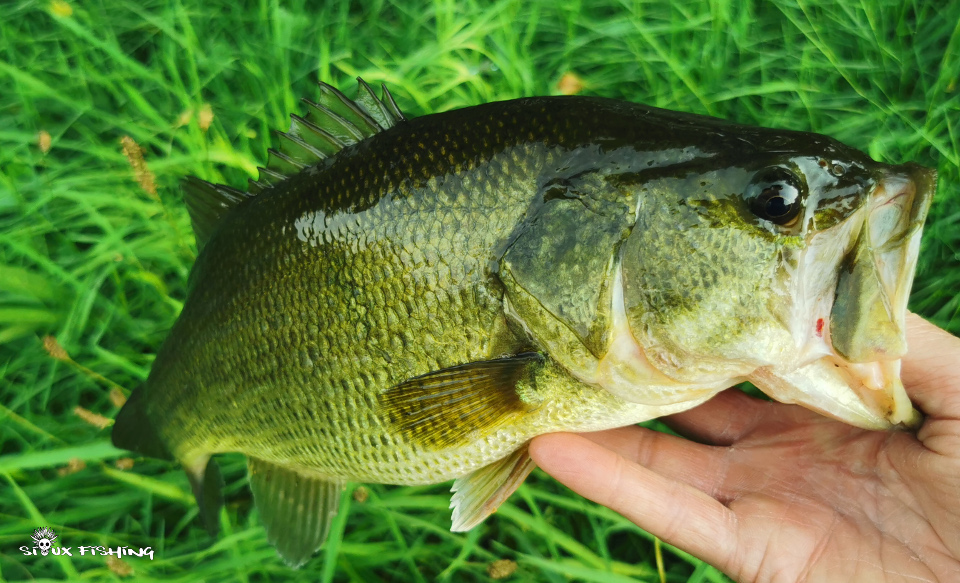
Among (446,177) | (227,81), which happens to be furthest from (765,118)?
(227,81)

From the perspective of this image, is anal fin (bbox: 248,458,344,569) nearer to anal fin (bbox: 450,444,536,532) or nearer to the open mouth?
anal fin (bbox: 450,444,536,532)

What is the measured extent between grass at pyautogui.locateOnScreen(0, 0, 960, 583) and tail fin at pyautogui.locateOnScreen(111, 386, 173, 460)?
0.22 meters

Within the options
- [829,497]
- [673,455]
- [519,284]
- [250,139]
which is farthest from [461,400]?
[250,139]

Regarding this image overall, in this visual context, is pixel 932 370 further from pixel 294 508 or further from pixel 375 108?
pixel 294 508

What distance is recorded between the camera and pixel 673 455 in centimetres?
185

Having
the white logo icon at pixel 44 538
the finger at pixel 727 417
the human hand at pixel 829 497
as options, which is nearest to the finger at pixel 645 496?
the human hand at pixel 829 497

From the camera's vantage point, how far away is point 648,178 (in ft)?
4.24

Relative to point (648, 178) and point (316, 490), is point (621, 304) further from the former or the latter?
point (316, 490)

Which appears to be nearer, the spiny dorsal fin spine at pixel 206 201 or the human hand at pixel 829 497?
the human hand at pixel 829 497

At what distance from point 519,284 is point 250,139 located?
1980 millimetres

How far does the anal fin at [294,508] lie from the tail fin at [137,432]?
35cm

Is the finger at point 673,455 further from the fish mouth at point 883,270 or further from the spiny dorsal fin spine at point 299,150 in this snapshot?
the spiny dorsal fin spine at point 299,150

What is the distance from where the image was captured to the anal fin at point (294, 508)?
193 cm

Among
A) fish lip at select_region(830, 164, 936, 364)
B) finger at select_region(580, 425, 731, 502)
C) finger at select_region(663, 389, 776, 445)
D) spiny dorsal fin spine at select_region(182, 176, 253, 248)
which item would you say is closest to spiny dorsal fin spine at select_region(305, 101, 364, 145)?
spiny dorsal fin spine at select_region(182, 176, 253, 248)
